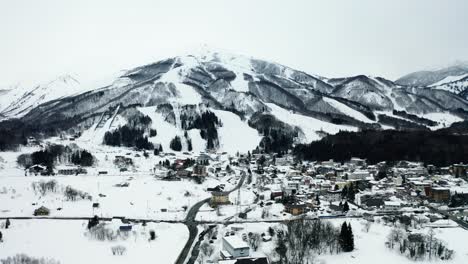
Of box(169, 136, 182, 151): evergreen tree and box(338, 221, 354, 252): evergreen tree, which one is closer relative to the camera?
box(338, 221, 354, 252): evergreen tree

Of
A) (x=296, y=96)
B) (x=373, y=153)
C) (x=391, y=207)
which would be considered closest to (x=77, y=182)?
(x=391, y=207)

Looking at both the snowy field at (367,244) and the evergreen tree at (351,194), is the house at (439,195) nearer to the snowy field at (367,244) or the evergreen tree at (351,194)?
the evergreen tree at (351,194)

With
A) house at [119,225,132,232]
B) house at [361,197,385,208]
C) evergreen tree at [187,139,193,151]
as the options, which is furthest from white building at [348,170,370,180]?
evergreen tree at [187,139,193,151]

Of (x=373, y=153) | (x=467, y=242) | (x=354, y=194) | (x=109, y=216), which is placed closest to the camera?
(x=467, y=242)

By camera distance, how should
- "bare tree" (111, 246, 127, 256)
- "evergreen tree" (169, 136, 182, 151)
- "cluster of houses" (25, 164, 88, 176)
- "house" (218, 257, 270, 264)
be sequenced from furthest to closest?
1. "evergreen tree" (169, 136, 182, 151)
2. "cluster of houses" (25, 164, 88, 176)
3. "bare tree" (111, 246, 127, 256)
4. "house" (218, 257, 270, 264)

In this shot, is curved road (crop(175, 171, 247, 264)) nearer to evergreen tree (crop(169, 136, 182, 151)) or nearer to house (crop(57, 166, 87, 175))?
house (crop(57, 166, 87, 175))

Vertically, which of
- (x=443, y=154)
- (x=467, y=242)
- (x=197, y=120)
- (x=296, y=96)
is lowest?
(x=467, y=242)

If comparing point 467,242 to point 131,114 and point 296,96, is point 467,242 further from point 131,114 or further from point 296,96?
point 296,96
